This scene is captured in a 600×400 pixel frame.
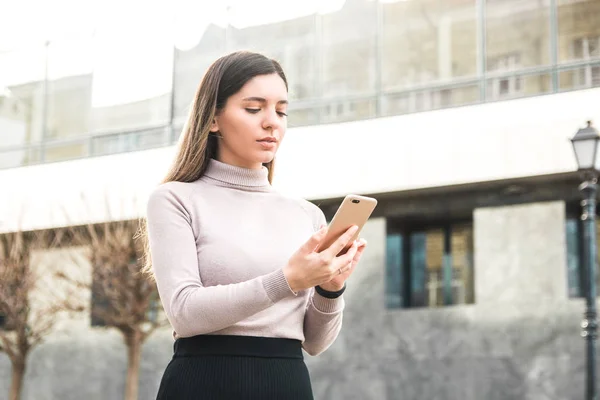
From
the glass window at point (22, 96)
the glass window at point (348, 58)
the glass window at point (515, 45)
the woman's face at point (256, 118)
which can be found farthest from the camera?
the glass window at point (22, 96)

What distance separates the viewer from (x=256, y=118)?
2.94 meters

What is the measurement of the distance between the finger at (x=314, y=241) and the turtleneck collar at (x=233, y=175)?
53 centimetres

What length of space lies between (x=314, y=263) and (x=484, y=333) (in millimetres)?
14595

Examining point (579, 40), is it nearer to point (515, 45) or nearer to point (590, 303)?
point (515, 45)

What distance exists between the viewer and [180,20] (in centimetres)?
2000

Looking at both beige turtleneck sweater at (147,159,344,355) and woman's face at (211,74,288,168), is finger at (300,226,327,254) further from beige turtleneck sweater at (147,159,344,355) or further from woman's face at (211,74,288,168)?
woman's face at (211,74,288,168)

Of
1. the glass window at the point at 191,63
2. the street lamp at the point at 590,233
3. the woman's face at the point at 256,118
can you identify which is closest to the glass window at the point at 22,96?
the glass window at the point at 191,63

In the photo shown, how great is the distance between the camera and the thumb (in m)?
2.57

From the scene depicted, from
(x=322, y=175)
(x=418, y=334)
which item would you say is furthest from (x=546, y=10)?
(x=418, y=334)

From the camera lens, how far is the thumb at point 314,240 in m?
2.57

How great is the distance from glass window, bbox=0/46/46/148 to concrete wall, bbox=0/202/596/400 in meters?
7.74

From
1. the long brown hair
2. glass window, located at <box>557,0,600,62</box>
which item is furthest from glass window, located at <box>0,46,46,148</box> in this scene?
the long brown hair

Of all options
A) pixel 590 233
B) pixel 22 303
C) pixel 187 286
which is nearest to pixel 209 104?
pixel 187 286

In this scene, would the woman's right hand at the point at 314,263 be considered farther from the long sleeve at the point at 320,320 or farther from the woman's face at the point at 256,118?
the woman's face at the point at 256,118
